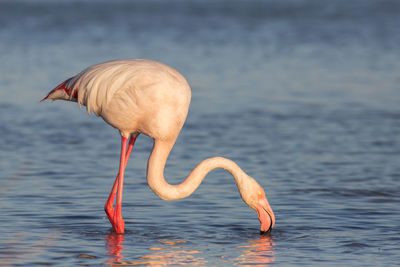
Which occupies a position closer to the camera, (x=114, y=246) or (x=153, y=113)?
(x=114, y=246)

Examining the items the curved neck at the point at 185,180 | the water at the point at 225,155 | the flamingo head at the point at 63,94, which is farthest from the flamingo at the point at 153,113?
the water at the point at 225,155

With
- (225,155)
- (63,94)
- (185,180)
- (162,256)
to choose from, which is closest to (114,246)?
(162,256)

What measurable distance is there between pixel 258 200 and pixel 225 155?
12.7ft

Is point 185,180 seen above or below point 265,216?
above

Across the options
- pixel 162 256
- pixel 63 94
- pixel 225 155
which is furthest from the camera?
pixel 225 155

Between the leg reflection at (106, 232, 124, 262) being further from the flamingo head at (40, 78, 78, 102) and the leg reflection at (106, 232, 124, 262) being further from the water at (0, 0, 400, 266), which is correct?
the flamingo head at (40, 78, 78, 102)

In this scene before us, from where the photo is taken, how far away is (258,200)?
26.5 feet

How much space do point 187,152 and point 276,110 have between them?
3.80m

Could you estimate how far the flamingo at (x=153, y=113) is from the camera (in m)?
8.08

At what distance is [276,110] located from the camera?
15.4 m

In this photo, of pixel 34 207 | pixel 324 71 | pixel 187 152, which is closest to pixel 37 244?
pixel 34 207

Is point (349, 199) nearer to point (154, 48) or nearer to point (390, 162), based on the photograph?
point (390, 162)

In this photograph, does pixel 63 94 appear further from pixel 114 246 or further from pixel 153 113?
pixel 114 246

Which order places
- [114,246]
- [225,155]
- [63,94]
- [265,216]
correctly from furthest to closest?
[225,155]
[63,94]
[265,216]
[114,246]
